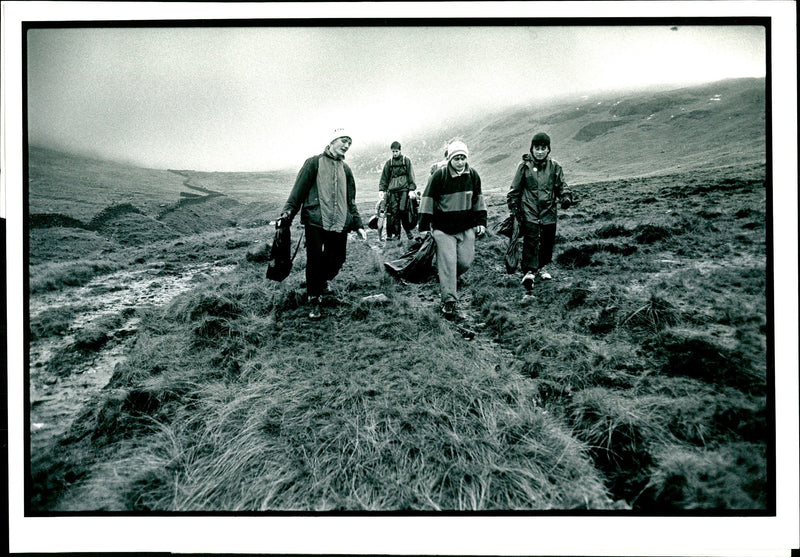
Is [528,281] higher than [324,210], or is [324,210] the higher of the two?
[324,210]

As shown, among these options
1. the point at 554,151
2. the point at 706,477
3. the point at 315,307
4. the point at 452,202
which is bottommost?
the point at 706,477

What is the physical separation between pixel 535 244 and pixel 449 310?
3.35 ft

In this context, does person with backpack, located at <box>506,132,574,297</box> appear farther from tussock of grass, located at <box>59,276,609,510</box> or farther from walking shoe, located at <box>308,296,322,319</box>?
walking shoe, located at <box>308,296,322,319</box>

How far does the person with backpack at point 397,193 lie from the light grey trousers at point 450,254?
0.86 metres

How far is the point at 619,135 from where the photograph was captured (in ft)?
10.6

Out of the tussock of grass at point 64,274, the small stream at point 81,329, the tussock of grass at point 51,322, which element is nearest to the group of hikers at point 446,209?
the small stream at point 81,329

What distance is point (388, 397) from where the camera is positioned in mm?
2445

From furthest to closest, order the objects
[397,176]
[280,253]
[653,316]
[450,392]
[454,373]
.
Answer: [397,176] < [280,253] < [653,316] < [454,373] < [450,392]

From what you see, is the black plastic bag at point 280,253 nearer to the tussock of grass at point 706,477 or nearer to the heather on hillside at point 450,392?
the heather on hillside at point 450,392

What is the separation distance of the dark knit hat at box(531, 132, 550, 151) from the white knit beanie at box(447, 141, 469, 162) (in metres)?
0.57

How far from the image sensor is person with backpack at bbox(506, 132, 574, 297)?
3.40 metres

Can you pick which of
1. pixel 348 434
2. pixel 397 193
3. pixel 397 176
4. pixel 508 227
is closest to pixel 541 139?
pixel 508 227

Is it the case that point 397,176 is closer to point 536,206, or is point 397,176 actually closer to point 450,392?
point 536,206

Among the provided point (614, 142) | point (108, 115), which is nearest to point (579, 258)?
point (614, 142)
